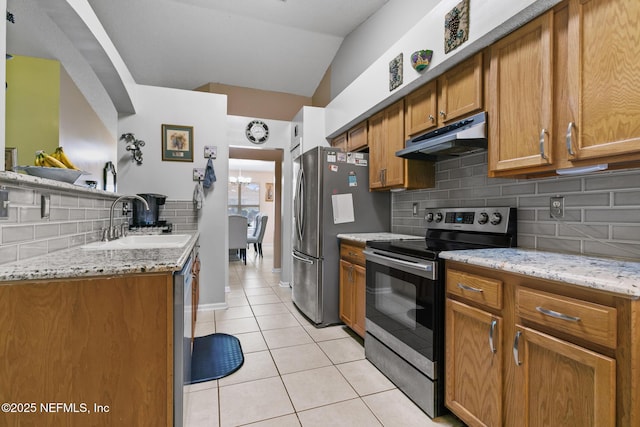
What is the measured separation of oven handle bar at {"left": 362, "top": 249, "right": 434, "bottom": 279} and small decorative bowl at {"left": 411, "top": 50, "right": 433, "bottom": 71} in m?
1.34

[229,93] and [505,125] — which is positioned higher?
[229,93]

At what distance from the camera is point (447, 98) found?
2.00 m

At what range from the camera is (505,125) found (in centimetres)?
159

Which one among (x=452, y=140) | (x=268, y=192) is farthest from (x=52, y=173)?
(x=268, y=192)

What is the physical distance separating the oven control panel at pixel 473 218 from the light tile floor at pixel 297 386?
1.14 m

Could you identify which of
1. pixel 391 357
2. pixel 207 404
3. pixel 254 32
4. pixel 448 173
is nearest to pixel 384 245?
pixel 391 357

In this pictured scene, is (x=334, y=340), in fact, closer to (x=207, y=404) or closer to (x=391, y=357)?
(x=391, y=357)

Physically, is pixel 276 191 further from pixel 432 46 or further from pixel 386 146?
pixel 432 46

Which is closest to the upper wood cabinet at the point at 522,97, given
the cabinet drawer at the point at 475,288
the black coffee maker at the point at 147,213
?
the cabinet drawer at the point at 475,288

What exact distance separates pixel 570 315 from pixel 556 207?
0.83m

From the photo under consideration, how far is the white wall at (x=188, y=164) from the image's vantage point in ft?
10.5

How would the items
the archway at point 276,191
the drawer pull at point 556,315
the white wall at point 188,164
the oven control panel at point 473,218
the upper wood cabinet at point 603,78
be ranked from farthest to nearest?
the archway at point 276,191 → the white wall at point 188,164 → the oven control panel at point 473,218 → the upper wood cabinet at point 603,78 → the drawer pull at point 556,315

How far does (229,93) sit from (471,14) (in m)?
3.86

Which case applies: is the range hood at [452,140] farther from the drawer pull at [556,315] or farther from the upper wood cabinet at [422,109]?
the drawer pull at [556,315]
